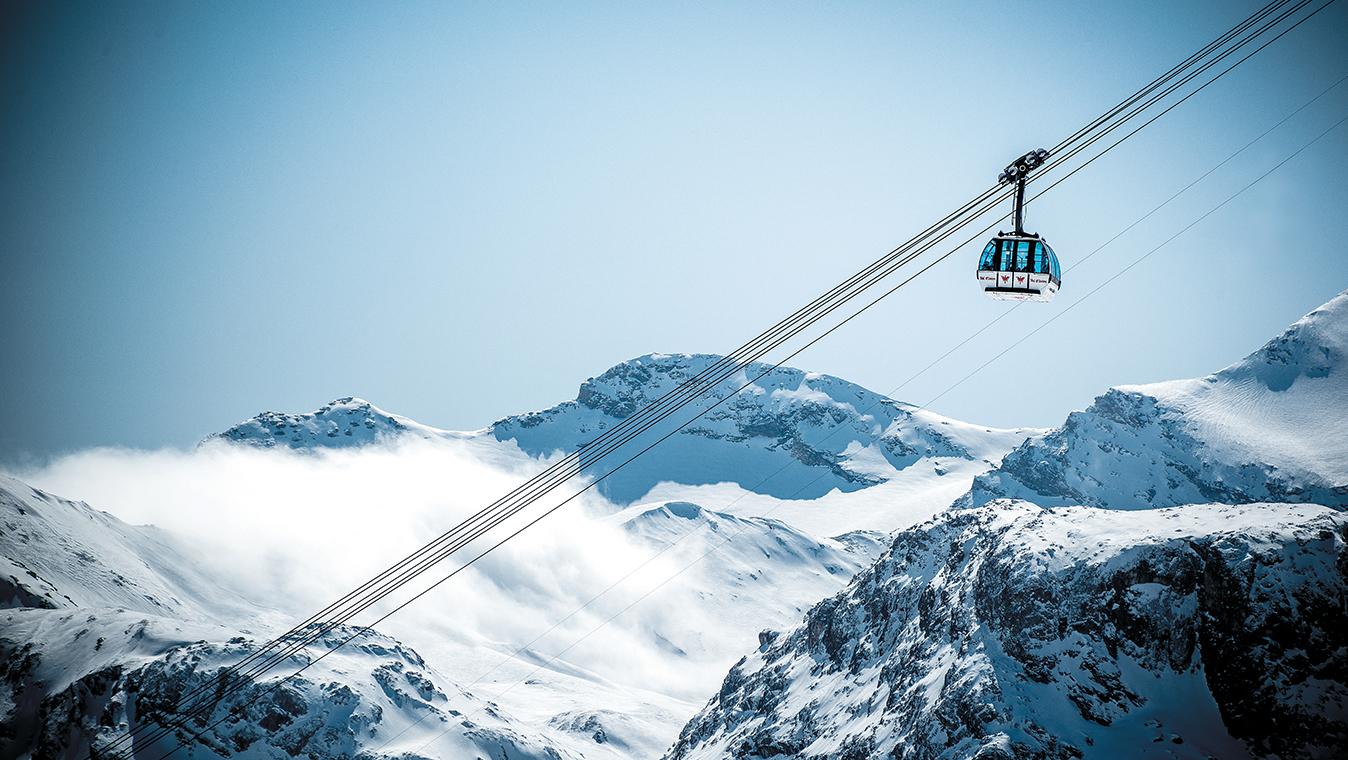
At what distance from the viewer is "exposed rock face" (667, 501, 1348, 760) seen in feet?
357

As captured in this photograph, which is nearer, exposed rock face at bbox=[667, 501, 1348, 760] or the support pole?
the support pole

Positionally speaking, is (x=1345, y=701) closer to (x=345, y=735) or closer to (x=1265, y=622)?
(x=1265, y=622)

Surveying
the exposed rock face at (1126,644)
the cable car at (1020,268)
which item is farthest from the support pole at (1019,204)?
the exposed rock face at (1126,644)

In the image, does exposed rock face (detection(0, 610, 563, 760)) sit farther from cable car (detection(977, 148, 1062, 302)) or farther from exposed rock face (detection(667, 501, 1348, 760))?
cable car (detection(977, 148, 1062, 302))

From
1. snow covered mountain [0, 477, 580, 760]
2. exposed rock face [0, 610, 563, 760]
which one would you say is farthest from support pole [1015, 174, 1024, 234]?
snow covered mountain [0, 477, 580, 760]

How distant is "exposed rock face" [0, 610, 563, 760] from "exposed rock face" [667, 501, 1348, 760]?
81.4m

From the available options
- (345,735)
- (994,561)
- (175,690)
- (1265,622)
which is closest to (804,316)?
(1265,622)

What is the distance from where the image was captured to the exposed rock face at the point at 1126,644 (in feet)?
357

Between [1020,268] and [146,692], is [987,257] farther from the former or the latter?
[146,692]

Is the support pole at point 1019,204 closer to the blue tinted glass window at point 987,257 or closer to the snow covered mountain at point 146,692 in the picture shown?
the blue tinted glass window at point 987,257

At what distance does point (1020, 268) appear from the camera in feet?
87.8

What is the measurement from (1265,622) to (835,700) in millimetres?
66705

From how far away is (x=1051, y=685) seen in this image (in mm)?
120938

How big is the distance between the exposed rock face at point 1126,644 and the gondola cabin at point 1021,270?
98313mm
